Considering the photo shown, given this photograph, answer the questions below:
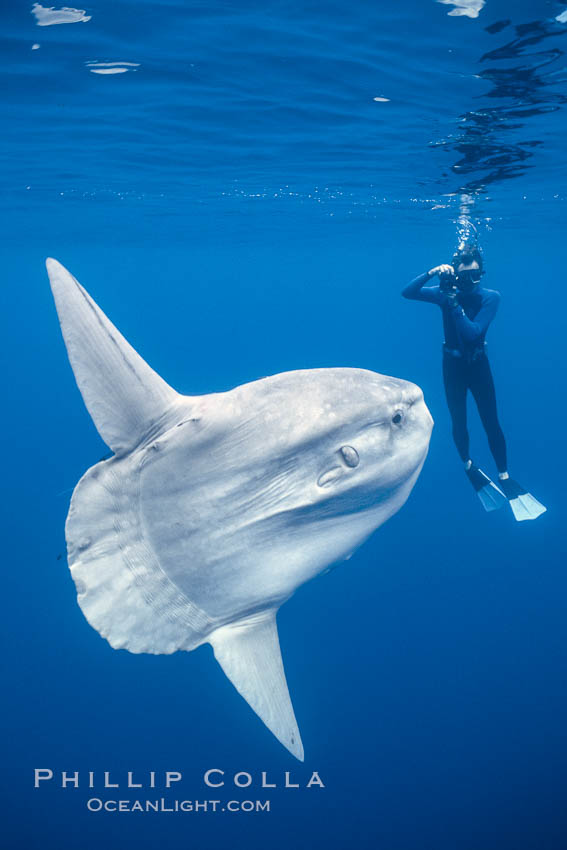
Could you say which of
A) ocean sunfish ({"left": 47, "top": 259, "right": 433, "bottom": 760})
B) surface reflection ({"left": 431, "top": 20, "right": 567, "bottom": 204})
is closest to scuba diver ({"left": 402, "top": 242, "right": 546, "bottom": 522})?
surface reflection ({"left": 431, "top": 20, "right": 567, "bottom": 204})

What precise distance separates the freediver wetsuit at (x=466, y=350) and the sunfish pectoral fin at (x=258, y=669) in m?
5.79

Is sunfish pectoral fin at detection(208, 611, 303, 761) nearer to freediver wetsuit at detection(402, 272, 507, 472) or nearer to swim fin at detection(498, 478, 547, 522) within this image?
freediver wetsuit at detection(402, 272, 507, 472)

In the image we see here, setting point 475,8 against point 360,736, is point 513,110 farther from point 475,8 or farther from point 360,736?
point 360,736

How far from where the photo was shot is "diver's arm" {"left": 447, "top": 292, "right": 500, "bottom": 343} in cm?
726

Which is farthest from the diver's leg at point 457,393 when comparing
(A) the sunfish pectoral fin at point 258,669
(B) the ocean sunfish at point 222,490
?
(A) the sunfish pectoral fin at point 258,669

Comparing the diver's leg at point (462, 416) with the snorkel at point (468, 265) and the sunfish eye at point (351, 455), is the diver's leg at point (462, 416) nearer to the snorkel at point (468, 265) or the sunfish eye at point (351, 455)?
the snorkel at point (468, 265)

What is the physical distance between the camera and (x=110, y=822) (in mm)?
8453

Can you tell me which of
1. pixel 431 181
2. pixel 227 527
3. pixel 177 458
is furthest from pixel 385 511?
pixel 431 181

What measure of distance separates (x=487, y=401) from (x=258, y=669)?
22.0ft

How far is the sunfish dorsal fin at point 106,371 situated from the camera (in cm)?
238

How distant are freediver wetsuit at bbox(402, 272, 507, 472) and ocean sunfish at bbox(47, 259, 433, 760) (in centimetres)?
549

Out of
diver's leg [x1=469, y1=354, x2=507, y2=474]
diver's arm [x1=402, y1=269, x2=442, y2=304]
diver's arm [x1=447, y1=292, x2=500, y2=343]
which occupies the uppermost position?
diver's arm [x1=402, y1=269, x2=442, y2=304]

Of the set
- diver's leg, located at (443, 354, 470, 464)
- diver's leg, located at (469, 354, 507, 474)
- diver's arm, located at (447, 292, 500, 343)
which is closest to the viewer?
diver's arm, located at (447, 292, 500, 343)

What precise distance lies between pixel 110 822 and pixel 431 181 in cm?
1590
